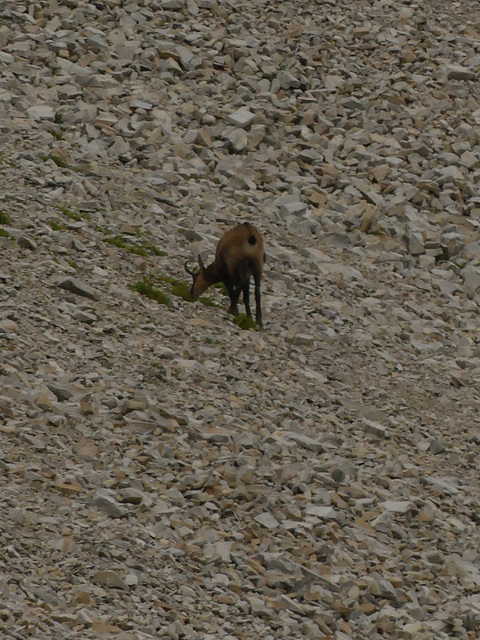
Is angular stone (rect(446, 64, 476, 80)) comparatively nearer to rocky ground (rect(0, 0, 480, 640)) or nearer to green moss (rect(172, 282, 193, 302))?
rocky ground (rect(0, 0, 480, 640))

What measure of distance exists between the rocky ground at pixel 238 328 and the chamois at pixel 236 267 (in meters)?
0.34

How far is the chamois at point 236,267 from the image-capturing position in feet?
53.2

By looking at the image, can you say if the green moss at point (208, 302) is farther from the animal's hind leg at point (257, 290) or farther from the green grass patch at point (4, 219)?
the green grass patch at point (4, 219)

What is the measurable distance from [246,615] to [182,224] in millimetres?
9284

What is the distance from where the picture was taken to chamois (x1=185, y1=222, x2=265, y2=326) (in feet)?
53.2

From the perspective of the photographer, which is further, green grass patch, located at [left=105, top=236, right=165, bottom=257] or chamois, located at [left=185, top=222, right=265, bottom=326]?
green grass patch, located at [left=105, top=236, right=165, bottom=257]

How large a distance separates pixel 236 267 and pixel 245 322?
2.47ft

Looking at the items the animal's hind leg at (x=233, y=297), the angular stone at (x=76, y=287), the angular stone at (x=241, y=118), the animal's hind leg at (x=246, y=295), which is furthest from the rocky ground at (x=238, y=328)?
the animal's hind leg at (x=246, y=295)

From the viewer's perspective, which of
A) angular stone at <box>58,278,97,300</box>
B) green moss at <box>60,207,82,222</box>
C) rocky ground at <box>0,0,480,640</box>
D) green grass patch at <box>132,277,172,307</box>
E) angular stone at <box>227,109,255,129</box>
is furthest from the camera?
angular stone at <box>227,109,255,129</box>

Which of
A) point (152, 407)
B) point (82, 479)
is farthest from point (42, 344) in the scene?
point (82, 479)

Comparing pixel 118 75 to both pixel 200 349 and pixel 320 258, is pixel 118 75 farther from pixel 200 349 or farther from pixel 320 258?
pixel 200 349

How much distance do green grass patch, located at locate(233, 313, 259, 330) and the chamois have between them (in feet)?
0.24

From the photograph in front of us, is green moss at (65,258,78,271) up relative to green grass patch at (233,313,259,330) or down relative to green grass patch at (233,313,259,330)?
up

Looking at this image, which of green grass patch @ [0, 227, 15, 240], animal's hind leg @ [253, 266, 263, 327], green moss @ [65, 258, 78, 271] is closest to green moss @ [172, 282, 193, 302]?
animal's hind leg @ [253, 266, 263, 327]
